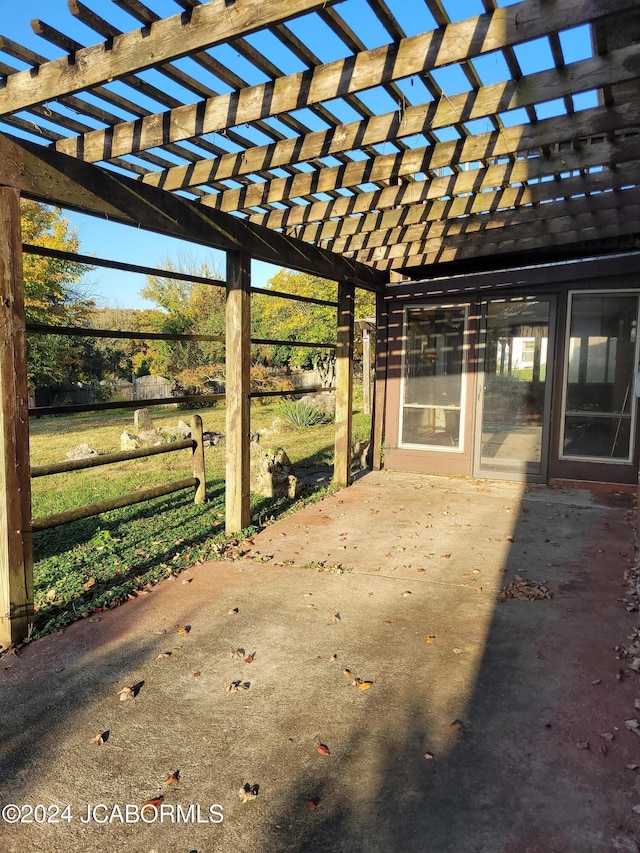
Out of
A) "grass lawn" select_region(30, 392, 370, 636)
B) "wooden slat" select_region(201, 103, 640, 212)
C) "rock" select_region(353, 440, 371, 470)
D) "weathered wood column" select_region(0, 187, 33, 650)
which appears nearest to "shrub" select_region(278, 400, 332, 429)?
"grass lawn" select_region(30, 392, 370, 636)

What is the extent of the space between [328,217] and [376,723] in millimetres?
4177

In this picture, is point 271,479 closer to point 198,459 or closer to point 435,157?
point 198,459

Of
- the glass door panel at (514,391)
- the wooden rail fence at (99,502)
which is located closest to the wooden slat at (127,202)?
the wooden rail fence at (99,502)

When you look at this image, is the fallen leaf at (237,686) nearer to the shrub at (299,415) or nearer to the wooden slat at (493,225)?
the wooden slat at (493,225)

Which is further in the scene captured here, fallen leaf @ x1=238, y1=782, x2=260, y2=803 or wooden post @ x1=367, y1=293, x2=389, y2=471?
wooden post @ x1=367, y1=293, x2=389, y2=471

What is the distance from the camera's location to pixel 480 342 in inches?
298

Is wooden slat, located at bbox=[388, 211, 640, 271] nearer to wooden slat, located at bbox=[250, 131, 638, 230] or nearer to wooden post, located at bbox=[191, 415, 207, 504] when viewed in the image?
wooden slat, located at bbox=[250, 131, 638, 230]

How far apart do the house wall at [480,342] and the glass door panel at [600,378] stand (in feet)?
0.29

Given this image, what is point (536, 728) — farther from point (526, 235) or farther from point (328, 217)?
point (526, 235)

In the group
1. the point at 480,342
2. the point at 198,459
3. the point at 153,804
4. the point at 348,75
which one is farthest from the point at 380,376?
the point at 153,804

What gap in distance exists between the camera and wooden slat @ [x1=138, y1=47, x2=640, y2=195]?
A: 293 centimetres

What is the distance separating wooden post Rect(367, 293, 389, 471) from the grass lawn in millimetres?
875

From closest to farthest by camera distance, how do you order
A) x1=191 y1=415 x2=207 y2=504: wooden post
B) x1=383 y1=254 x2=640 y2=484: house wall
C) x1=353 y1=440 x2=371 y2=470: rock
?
x1=191 y1=415 x2=207 y2=504: wooden post, x1=383 y1=254 x2=640 y2=484: house wall, x1=353 y1=440 x2=371 y2=470: rock

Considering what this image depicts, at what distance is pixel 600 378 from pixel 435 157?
432cm
